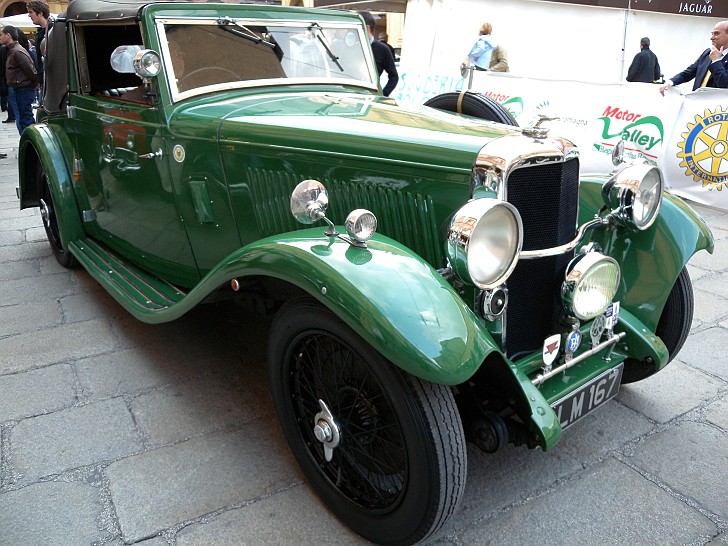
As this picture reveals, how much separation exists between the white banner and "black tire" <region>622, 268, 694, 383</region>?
135 inches

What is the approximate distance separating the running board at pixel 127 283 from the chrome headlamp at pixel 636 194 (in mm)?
1815

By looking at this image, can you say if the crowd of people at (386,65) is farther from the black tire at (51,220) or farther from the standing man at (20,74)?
the black tire at (51,220)

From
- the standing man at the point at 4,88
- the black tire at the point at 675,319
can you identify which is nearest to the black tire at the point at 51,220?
the black tire at the point at 675,319

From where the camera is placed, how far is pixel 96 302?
3.63 metres

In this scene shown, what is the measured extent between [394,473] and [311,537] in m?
0.33

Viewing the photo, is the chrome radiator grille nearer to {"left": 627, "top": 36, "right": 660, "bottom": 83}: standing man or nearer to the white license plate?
the white license plate

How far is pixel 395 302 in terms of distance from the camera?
161 cm

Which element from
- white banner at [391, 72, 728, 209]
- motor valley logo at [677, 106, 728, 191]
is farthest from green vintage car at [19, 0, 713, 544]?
motor valley logo at [677, 106, 728, 191]

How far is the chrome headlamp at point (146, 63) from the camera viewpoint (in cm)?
255

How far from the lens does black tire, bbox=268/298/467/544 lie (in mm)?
1655

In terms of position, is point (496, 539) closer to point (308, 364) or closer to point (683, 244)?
point (308, 364)

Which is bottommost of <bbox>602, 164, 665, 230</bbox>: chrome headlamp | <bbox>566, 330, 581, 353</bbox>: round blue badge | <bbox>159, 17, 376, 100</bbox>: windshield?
<bbox>566, 330, 581, 353</bbox>: round blue badge

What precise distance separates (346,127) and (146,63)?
0.97 metres

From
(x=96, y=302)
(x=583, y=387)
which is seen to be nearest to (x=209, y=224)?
(x=96, y=302)
